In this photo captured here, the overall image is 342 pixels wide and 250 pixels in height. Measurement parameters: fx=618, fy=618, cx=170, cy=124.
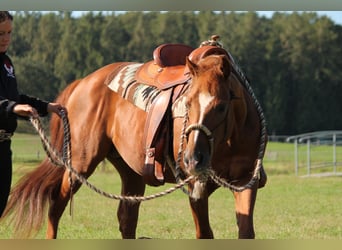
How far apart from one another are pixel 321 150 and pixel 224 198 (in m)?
15.3

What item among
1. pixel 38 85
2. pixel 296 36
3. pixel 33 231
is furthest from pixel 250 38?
pixel 33 231

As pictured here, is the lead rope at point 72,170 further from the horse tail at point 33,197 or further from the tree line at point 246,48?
the tree line at point 246,48

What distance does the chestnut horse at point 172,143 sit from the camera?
397 centimetres

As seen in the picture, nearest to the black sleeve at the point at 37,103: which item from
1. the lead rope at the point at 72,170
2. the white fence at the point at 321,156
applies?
the lead rope at the point at 72,170

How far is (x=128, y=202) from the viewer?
5961 millimetres

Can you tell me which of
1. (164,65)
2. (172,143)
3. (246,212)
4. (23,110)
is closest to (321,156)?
(164,65)

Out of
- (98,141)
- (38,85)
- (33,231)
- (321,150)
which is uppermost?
(98,141)

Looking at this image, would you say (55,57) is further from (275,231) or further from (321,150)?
(275,231)

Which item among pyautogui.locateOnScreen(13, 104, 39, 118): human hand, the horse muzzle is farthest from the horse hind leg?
pyautogui.locateOnScreen(13, 104, 39, 118): human hand

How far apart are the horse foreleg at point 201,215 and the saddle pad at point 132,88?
94 centimetres

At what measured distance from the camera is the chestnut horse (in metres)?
3.97

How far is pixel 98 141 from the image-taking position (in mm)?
5770

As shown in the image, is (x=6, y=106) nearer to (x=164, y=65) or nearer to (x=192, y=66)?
(x=192, y=66)

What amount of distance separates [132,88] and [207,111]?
64.0 inches
